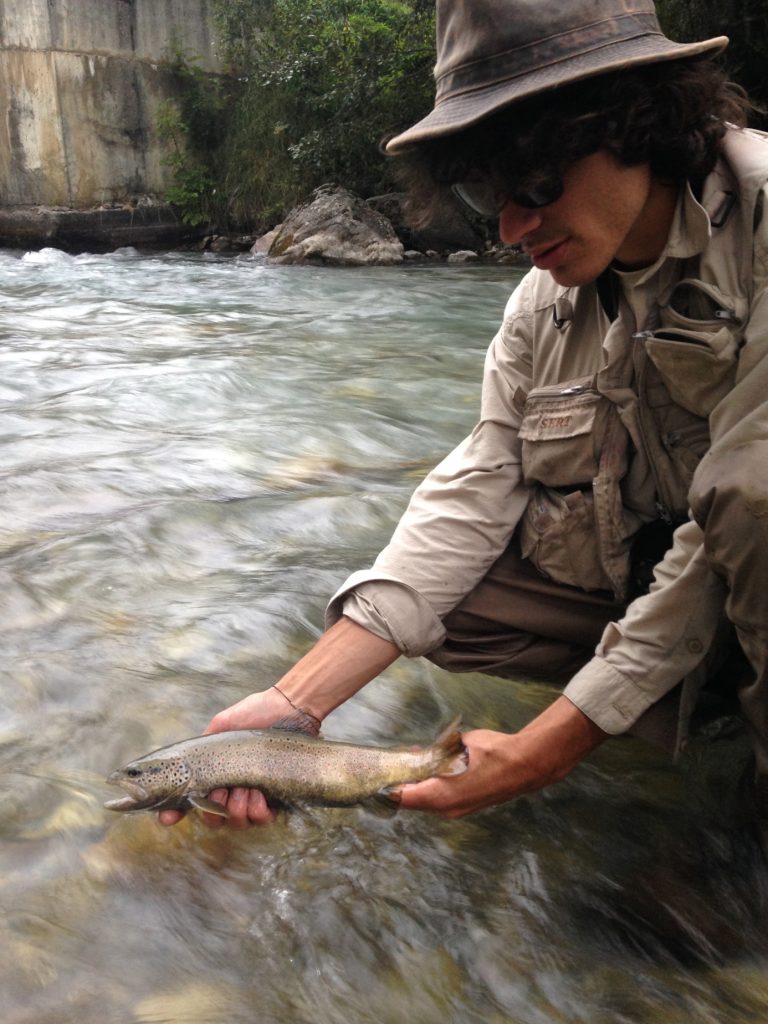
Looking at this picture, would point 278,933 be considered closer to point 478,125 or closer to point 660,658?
point 660,658

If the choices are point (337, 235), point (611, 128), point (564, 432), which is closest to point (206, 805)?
Result: point (564, 432)

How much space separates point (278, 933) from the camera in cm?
223

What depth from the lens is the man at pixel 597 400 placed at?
80.9 inches

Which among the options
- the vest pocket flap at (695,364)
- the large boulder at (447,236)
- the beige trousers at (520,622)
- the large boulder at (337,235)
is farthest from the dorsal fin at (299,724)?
the large boulder at (447,236)

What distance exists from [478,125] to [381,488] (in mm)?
3074

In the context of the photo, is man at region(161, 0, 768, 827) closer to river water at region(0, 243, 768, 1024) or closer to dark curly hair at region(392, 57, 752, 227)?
dark curly hair at region(392, 57, 752, 227)

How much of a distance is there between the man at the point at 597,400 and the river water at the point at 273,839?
235 mm

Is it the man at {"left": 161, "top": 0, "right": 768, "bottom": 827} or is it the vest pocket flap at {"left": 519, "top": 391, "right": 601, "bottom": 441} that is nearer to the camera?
the man at {"left": 161, "top": 0, "right": 768, "bottom": 827}

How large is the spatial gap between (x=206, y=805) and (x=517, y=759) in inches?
25.6

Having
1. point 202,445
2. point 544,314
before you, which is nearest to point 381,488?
point 202,445

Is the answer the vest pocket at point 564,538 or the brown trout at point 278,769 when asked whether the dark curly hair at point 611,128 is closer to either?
the vest pocket at point 564,538

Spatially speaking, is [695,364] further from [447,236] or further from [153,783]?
[447,236]

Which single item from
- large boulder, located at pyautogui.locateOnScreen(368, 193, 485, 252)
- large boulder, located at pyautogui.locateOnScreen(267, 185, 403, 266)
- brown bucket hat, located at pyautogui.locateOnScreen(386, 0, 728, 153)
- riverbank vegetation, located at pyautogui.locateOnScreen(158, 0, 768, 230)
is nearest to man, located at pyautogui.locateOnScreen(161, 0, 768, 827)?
brown bucket hat, located at pyautogui.locateOnScreen(386, 0, 728, 153)

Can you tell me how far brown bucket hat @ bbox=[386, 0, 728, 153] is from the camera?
203cm
